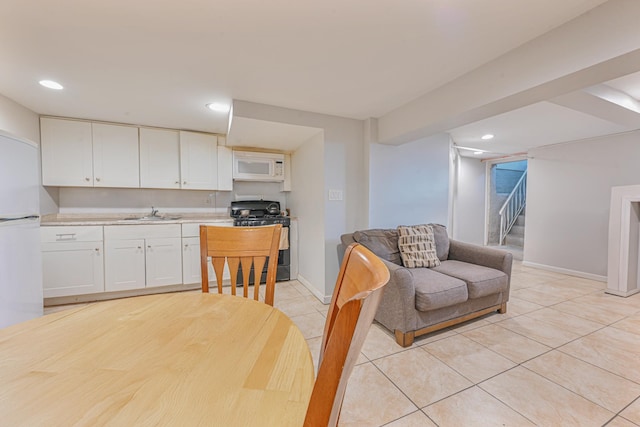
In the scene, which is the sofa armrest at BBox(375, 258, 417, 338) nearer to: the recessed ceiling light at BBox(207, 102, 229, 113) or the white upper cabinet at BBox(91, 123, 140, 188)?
the recessed ceiling light at BBox(207, 102, 229, 113)

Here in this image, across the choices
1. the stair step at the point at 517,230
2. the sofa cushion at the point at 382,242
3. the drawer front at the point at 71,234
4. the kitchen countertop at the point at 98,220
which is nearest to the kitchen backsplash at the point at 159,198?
the kitchen countertop at the point at 98,220

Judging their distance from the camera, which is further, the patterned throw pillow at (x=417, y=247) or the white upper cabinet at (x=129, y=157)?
the white upper cabinet at (x=129, y=157)

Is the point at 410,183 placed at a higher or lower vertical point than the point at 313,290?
higher

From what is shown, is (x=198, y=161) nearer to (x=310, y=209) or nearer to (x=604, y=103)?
(x=310, y=209)

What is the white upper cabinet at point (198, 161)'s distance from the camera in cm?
334

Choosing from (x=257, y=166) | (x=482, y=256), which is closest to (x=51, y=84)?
(x=257, y=166)

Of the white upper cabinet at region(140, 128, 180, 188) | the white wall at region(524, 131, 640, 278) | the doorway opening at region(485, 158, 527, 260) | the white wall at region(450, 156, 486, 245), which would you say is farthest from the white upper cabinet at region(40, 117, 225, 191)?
the doorway opening at region(485, 158, 527, 260)

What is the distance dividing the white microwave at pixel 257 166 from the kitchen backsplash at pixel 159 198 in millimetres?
323

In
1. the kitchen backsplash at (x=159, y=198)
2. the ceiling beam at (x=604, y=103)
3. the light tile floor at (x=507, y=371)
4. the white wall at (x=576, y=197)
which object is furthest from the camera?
the white wall at (x=576, y=197)

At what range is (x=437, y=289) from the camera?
2.04m

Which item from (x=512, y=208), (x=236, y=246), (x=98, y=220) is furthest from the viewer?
(x=512, y=208)

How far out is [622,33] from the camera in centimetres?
121

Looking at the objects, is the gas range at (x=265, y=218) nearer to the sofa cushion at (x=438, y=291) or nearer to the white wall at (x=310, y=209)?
the white wall at (x=310, y=209)

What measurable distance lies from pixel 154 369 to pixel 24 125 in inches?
135
